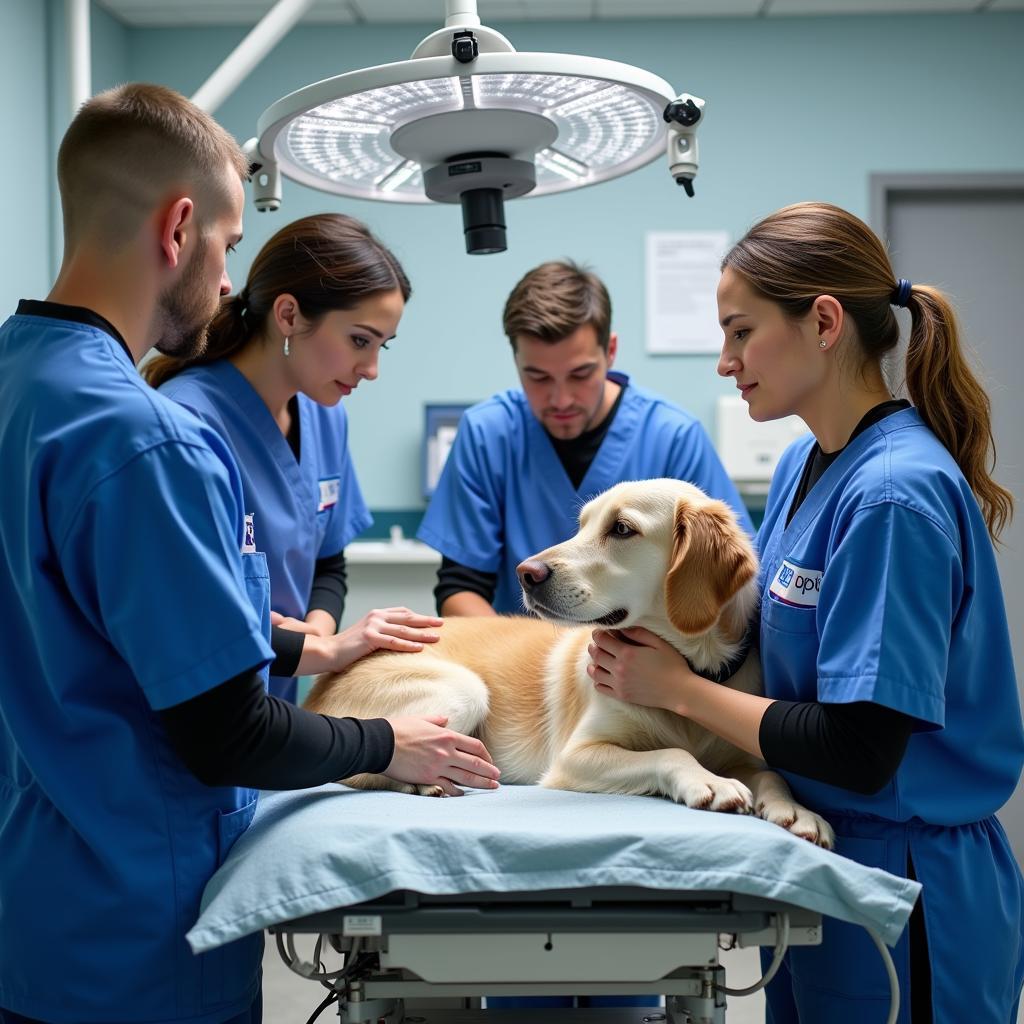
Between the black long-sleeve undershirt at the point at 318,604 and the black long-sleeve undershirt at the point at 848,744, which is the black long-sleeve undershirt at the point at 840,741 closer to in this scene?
the black long-sleeve undershirt at the point at 848,744

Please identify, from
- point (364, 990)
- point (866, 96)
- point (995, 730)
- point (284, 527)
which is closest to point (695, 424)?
point (284, 527)

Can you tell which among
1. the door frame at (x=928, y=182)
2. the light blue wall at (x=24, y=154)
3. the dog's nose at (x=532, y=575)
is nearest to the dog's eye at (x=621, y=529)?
the dog's nose at (x=532, y=575)

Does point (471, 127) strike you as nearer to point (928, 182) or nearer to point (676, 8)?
point (676, 8)

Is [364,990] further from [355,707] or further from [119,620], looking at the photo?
[355,707]

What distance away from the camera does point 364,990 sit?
109 centimetres

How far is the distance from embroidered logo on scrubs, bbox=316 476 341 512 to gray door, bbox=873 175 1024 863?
285 centimetres

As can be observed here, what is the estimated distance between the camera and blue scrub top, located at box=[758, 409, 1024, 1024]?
1.14 meters

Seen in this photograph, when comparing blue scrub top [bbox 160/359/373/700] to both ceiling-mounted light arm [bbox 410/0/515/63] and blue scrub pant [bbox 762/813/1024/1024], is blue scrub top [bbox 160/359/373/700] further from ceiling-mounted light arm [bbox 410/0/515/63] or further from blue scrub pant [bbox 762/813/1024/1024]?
blue scrub pant [bbox 762/813/1024/1024]

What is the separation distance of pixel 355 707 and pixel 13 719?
642mm

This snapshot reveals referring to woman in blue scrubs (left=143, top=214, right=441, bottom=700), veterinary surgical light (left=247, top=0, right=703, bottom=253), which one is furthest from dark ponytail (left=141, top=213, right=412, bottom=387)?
veterinary surgical light (left=247, top=0, right=703, bottom=253)

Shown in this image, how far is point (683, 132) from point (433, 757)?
0.79 metres

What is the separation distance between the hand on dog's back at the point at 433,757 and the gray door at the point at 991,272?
11.0ft

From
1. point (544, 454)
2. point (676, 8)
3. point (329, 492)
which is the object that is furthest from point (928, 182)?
point (329, 492)

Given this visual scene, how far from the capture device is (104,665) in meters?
1.05
